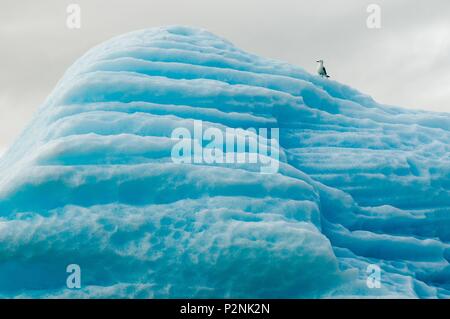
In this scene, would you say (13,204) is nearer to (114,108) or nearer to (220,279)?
(114,108)

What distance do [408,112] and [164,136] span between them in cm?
627

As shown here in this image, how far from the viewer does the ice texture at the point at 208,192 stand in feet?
24.2

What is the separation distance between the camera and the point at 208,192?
310 inches

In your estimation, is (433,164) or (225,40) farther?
(225,40)

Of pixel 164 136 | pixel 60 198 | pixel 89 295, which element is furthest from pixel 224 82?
pixel 89 295

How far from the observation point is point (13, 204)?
7727mm

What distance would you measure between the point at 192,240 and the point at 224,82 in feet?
11.2

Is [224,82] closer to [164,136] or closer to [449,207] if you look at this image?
[164,136]

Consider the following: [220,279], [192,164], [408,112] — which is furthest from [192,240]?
[408,112]

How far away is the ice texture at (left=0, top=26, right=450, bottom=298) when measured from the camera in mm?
7383
